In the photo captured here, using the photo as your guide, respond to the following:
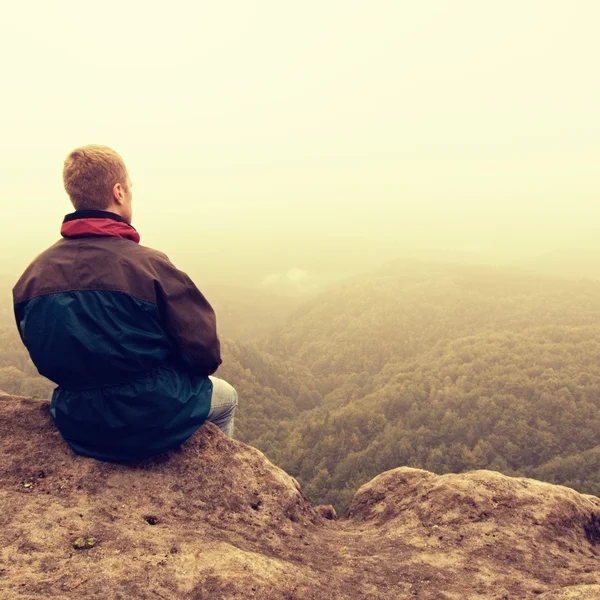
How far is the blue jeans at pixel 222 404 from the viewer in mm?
7406

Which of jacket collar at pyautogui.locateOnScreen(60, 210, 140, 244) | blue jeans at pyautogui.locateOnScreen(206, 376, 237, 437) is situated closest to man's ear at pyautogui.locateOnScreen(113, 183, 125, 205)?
jacket collar at pyautogui.locateOnScreen(60, 210, 140, 244)

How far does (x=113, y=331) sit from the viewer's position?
5039 mm

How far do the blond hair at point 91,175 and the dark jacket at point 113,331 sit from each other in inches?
6.7

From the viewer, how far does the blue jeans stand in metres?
7.41


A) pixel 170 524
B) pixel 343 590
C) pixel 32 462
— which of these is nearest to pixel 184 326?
pixel 170 524

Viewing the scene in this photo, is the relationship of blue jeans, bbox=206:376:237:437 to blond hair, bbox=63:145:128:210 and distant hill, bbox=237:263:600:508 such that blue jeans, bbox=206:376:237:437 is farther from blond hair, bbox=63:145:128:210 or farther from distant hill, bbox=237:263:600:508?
distant hill, bbox=237:263:600:508

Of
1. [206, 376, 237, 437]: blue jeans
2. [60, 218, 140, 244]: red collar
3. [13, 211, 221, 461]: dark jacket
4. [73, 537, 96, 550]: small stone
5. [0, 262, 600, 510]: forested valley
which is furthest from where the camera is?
[0, 262, 600, 510]: forested valley

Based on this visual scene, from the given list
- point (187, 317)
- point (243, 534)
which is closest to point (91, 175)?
point (187, 317)

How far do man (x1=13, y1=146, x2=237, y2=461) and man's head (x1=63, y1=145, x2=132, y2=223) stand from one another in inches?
0.5

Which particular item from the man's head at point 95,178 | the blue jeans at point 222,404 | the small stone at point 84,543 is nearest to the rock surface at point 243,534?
the small stone at point 84,543

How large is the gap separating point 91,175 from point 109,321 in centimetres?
187

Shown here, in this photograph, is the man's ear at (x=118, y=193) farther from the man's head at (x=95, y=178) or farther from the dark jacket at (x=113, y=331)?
the dark jacket at (x=113, y=331)

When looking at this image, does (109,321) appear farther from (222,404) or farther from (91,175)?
(222,404)

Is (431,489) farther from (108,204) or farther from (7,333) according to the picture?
(7,333)
